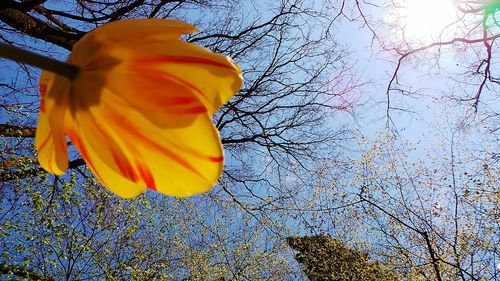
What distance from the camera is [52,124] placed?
0.39m

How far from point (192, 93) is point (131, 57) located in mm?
67

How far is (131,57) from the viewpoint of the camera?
37 centimetres

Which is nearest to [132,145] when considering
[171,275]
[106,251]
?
[106,251]

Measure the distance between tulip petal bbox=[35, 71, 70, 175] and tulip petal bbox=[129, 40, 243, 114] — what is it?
2.8 inches

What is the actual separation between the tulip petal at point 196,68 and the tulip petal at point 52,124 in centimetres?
7

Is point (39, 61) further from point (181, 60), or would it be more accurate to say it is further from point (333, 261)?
point (333, 261)

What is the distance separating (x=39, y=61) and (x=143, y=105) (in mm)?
97

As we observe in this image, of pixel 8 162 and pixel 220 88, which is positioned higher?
pixel 8 162

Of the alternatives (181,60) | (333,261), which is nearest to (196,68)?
(181,60)

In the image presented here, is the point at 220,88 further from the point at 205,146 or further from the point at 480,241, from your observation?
the point at 480,241

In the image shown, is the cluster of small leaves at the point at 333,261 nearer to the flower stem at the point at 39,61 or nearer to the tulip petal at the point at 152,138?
the tulip petal at the point at 152,138

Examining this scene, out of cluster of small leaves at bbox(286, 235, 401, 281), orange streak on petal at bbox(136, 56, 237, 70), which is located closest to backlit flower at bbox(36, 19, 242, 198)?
orange streak on petal at bbox(136, 56, 237, 70)

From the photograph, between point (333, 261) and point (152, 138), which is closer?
point (152, 138)

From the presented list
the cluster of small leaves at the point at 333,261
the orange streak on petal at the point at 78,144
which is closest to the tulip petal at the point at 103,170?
the orange streak on petal at the point at 78,144
